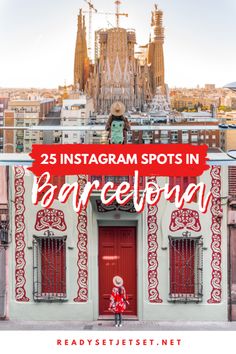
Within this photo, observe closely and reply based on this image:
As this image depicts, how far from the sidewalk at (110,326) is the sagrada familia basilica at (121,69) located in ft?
4.26

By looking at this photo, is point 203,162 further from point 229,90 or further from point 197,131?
point 229,90

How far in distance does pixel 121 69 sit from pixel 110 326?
1.55m

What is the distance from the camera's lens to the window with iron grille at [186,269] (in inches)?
186

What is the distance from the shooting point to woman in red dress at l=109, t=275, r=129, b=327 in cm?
468

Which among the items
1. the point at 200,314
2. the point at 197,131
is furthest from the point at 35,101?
the point at 200,314

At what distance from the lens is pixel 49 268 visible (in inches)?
187

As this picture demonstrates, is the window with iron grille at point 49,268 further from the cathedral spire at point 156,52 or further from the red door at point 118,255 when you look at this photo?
the cathedral spire at point 156,52

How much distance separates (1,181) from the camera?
4746 mm

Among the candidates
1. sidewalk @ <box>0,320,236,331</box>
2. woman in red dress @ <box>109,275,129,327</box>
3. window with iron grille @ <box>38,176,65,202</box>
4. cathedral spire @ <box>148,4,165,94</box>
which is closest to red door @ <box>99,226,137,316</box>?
woman in red dress @ <box>109,275,129,327</box>

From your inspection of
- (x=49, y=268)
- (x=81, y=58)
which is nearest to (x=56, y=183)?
(x=49, y=268)

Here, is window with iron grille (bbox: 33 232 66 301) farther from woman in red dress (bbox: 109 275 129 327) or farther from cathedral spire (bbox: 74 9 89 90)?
cathedral spire (bbox: 74 9 89 90)

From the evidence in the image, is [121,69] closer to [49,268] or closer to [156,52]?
[156,52]

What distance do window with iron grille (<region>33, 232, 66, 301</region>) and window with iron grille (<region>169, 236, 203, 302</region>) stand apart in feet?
2.18

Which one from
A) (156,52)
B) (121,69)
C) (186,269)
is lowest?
(186,269)
